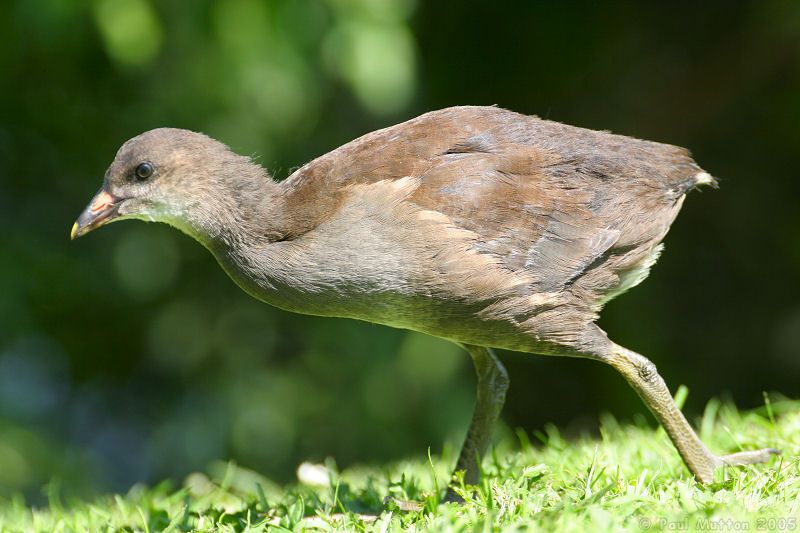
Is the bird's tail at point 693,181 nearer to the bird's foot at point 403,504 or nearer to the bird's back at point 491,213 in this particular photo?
the bird's back at point 491,213

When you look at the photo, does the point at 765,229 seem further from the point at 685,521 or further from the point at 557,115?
the point at 685,521

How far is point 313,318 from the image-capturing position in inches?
312

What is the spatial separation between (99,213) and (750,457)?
9.59ft

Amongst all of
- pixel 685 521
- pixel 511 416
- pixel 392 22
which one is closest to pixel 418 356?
pixel 511 416

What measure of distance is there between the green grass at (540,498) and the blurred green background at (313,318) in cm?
194

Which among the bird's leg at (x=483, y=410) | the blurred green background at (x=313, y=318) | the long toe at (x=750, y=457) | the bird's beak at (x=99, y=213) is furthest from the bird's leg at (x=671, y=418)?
the blurred green background at (x=313, y=318)

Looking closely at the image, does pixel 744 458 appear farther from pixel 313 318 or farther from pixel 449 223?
pixel 313 318

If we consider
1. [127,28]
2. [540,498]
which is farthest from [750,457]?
[127,28]

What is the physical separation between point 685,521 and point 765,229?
6164mm

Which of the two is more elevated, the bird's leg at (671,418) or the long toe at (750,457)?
the bird's leg at (671,418)

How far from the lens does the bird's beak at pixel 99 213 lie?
425 centimetres

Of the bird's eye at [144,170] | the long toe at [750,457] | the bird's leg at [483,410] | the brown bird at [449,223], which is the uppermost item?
the bird's eye at [144,170]

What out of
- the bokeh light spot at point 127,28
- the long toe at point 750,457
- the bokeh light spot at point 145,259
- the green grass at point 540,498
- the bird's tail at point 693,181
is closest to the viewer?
the green grass at point 540,498

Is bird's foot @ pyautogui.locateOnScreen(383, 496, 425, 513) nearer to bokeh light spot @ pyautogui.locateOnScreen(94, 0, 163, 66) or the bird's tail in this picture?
the bird's tail
